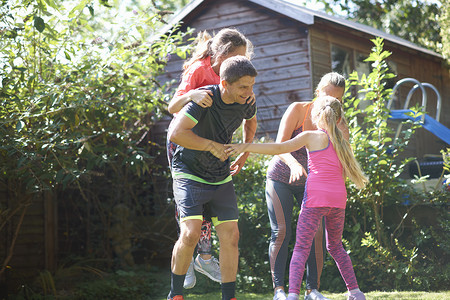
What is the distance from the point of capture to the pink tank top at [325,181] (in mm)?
3502

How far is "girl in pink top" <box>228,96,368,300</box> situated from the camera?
3.49 metres

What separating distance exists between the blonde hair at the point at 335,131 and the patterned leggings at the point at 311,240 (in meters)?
0.27

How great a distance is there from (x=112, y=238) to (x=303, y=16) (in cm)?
440

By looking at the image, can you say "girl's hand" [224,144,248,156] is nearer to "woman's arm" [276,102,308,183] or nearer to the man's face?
the man's face

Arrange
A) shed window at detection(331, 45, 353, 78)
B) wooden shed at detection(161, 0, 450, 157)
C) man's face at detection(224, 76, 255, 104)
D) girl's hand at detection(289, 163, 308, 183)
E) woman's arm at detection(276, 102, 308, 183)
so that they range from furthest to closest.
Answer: shed window at detection(331, 45, 353, 78)
wooden shed at detection(161, 0, 450, 157)
woman's arm at detection(276, 102, 308, 183)
girl's hand at detection(289, 163, 308, 183)
man's face at detection(224, 76, 255, 104)

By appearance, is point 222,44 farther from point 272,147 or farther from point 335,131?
point 335,131

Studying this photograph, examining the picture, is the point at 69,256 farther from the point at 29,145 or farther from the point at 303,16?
the point at 303,16

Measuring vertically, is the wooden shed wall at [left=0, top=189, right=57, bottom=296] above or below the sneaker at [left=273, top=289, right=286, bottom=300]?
above

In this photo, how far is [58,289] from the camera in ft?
20.0

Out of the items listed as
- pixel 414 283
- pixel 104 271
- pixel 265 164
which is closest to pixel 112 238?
pixel 104 271

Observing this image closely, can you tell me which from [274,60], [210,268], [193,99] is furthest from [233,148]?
[274,60]

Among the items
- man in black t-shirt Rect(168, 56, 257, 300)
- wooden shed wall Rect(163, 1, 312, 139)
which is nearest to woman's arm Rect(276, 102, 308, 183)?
man in black t-shirt Rect(168, 56, 257, 300)

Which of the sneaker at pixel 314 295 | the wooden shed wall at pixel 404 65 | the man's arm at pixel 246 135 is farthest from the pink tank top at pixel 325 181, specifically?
the wooden shed wall at pixel 404 65

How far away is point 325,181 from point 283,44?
6007 mm
